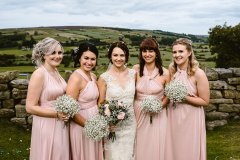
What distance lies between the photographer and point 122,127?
24.2 feet

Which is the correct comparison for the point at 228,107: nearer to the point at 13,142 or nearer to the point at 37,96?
the point at 13,142

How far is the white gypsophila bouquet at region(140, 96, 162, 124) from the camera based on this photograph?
7.07 m

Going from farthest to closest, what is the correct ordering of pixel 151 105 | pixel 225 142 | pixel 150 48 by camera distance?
pixel 225 142 < pixel 150 48 < pixel 151 105

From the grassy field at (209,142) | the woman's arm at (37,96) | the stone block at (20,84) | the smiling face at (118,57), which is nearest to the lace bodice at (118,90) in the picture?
the smiling face at (118,57)

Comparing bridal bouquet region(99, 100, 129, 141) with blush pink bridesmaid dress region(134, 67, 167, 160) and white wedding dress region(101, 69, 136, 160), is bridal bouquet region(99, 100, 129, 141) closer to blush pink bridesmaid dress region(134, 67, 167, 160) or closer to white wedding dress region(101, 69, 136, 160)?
white wedding dress region(101, 69, 136, 160)

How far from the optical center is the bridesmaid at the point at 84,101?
22.6 ft

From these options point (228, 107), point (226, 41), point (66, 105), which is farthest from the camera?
point (226, 41)

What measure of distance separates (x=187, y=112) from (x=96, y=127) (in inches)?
→ 70.6

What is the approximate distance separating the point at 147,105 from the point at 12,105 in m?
6.64

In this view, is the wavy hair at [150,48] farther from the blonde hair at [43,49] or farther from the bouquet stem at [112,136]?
the blonde hair at [43,49]

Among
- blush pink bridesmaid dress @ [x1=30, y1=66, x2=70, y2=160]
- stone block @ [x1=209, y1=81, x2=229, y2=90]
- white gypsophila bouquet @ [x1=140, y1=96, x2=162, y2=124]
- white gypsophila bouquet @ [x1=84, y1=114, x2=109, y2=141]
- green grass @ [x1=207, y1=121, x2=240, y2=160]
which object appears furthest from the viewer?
stone block @ [x1=209, y1=81, x2=229, y2=90]

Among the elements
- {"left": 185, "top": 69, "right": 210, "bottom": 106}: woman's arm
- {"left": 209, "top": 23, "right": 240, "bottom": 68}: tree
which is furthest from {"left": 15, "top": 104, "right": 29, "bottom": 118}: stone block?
{"left": 209, "top": 23, "right": 240, "bottom": 68}: tree

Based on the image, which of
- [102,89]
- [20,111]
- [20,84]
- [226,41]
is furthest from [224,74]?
[226,41]

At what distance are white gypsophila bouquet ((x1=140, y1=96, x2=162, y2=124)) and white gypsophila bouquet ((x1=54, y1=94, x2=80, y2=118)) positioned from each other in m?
1.31
